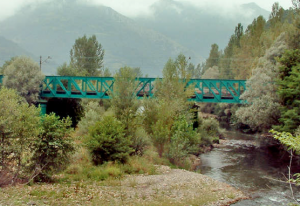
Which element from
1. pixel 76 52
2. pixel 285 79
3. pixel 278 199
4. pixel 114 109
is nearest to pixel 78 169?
pixel 114 109

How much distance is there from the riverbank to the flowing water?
1.61 meters

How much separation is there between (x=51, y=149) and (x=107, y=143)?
5.03 meters

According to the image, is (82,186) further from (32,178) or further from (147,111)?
(147,111)

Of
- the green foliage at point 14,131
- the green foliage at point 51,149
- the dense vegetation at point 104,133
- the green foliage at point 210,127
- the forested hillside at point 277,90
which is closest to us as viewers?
the green foliage at point 14,131

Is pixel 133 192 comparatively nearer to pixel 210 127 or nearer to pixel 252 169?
pixel 252 169

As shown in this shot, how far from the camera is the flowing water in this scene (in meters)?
19.9

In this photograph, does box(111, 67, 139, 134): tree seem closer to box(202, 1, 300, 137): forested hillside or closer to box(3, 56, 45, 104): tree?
box(202, 1, 300, 137): forested hillside

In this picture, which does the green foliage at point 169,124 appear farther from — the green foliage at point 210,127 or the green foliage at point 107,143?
the green foliage at point 210,127

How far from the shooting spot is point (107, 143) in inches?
878

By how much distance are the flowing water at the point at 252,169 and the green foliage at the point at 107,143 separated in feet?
25.1

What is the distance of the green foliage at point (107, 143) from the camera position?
22.3 metres

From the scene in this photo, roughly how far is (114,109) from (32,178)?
10.5 m

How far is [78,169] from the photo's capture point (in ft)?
69.7

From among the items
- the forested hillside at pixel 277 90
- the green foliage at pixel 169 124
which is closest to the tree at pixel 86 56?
the forested hillside at pixel 277 90
